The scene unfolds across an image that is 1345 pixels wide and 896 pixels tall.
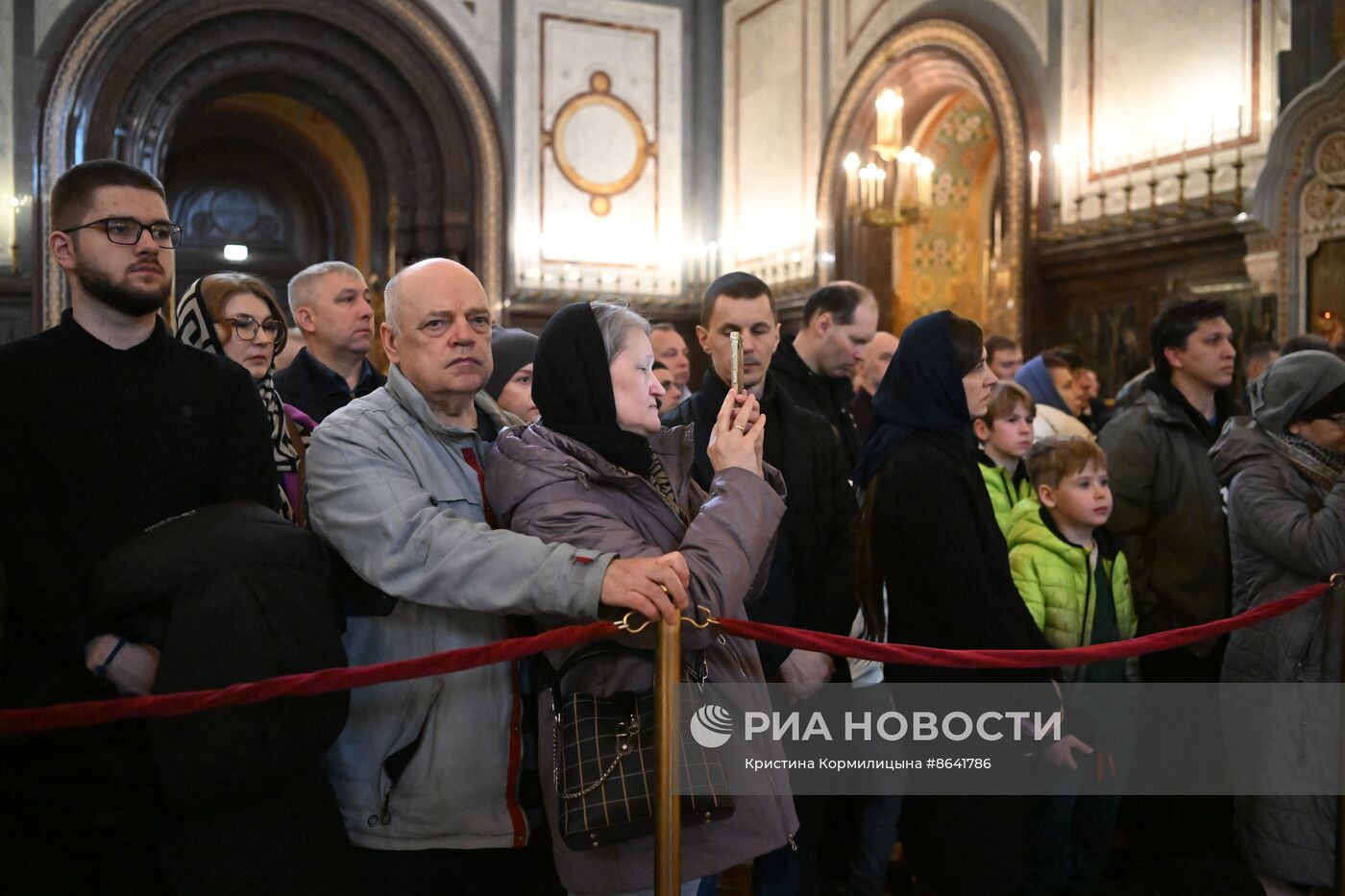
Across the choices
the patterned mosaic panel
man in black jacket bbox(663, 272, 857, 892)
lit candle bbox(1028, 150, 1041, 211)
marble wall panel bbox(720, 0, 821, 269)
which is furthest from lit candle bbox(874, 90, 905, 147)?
man in black jacket bbox(663, 272, 857, 892)

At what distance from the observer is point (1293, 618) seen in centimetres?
307

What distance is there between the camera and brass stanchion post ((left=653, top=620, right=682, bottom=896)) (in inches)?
75.6

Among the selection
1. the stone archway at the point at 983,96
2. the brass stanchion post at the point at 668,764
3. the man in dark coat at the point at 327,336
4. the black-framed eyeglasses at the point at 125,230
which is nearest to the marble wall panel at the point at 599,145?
the stone archway at the point at 983,96

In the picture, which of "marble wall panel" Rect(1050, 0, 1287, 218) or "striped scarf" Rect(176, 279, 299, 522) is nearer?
"striped scarf" Rect(176, 279, 299, 522)

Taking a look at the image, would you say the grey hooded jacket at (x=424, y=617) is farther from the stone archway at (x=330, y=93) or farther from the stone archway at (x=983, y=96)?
the stone archway at (x=330, y=93)

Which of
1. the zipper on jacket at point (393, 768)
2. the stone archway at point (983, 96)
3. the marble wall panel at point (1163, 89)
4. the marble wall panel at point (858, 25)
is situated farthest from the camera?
the marble wall panel at point (858, 25)

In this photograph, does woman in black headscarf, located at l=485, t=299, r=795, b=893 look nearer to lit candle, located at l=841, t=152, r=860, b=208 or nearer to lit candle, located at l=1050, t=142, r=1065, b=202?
lit candle, located at l=841, t=152, r=860, b=208

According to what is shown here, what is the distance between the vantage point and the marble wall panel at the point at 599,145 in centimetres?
1182

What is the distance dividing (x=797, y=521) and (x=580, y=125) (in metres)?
9.82

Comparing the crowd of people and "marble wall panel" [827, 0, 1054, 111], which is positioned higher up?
"marble wall panel" [827, 0, 1054, 111]

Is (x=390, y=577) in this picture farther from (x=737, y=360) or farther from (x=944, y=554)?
(x=944, y=554)

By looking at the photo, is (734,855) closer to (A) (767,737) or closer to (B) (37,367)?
(A) (767,737)

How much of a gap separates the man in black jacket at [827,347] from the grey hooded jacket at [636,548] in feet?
5.08

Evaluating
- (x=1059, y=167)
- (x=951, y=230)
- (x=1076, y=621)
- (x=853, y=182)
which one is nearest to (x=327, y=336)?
(x=1076, y=621)
